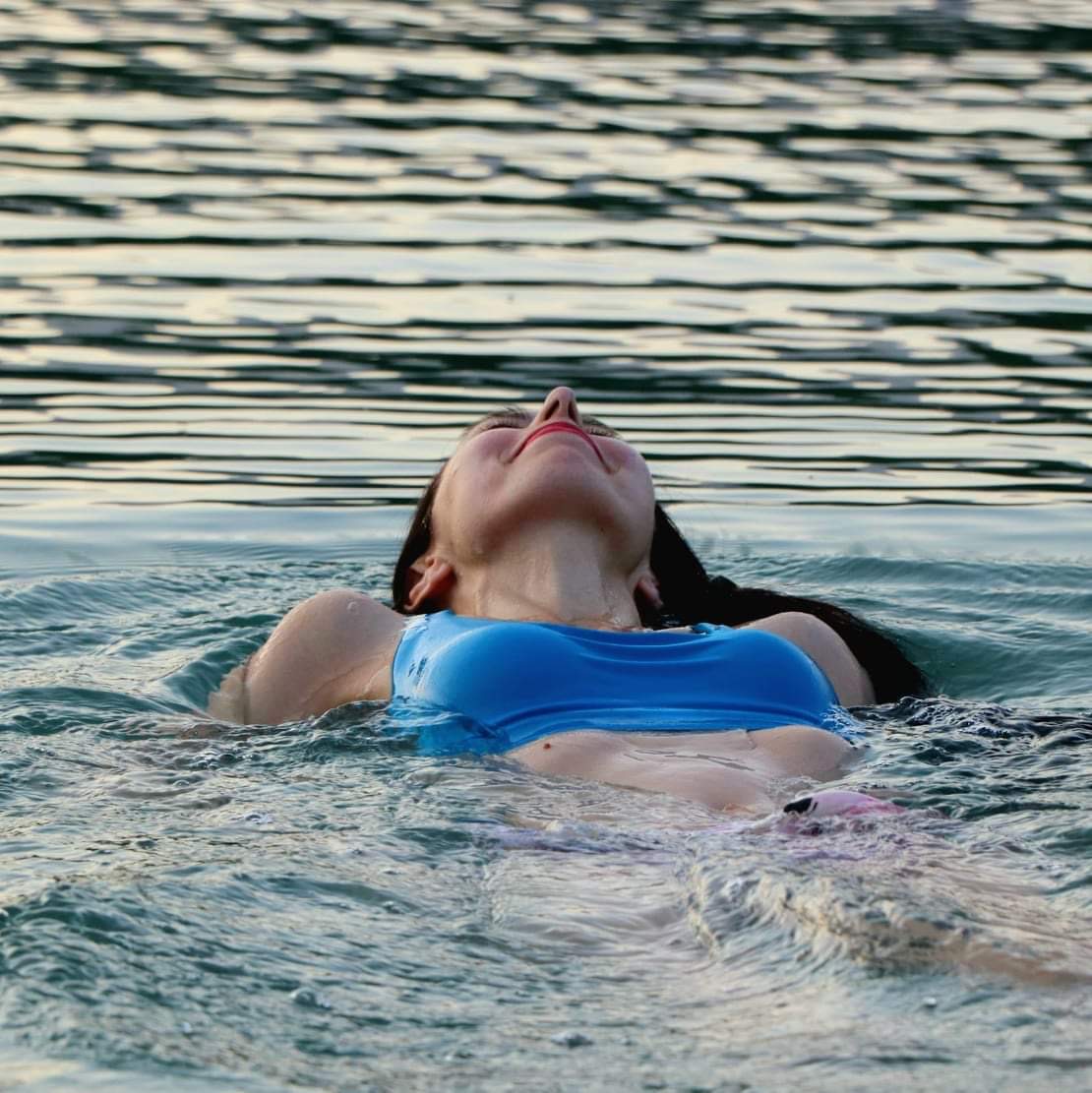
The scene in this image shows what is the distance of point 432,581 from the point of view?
22.1 feet

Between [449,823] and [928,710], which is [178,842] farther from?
[928,710]

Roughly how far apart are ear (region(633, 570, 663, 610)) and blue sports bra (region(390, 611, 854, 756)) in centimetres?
48

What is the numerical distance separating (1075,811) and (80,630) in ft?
12.5

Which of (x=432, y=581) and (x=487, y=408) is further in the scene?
(x=487, y=408)

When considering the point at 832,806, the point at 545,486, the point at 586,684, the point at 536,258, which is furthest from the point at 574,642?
the point at 536,258

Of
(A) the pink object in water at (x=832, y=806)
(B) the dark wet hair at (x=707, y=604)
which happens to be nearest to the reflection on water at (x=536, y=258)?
(B) the dark wet hair at (x=707, y=604)

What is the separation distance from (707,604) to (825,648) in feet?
2.02

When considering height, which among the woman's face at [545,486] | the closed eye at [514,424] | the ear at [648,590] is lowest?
the ear at [648,590]

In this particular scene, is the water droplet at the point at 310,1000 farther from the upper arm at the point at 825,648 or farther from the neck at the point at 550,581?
the upper arm at the point at 825,648

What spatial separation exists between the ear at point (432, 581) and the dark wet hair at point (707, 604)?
39mm

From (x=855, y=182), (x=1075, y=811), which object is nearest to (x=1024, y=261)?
(x=855, y=182)

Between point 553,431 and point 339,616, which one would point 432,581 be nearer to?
point 339,616

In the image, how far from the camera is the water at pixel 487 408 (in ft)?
12.9

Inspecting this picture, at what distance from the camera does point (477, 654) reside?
235 inches
